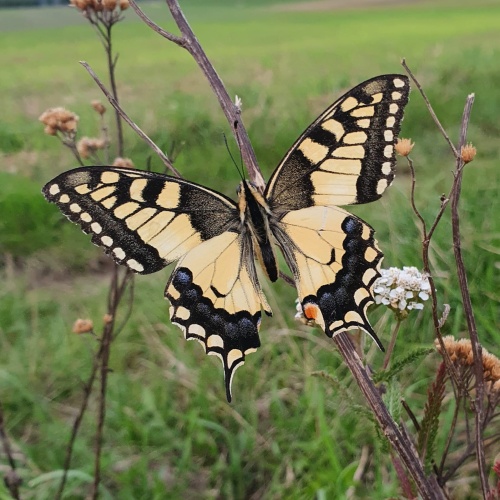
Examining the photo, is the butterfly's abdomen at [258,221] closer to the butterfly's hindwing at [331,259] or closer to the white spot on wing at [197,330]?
the butterfly's hindwing at [331,259]

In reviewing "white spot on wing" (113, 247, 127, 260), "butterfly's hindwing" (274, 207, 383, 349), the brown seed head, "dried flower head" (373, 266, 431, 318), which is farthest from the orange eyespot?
the brown seed head

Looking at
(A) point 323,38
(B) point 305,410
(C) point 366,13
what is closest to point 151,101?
(B) point 305,410

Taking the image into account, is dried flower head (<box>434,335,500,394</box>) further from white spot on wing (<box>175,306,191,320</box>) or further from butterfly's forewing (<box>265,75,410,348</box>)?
white spot on wing (<box>175,306,191,320</box>)

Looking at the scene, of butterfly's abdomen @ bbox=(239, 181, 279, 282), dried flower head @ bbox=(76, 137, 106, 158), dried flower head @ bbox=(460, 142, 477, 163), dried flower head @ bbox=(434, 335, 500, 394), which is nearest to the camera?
dried flower head @ bbox=(460, 142, 477, 163)

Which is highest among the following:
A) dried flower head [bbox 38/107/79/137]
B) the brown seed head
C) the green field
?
the brown seed head

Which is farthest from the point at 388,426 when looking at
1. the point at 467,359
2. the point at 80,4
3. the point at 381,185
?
the point at 80,4

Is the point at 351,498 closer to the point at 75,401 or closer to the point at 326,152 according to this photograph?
the point at 326,152

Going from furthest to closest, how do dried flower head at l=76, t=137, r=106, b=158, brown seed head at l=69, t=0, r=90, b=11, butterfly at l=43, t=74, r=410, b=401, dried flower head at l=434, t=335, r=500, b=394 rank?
1. dried flower head at l=76, t=137, r=106, b=158
2. brown seed head at l=69, t=0, r=90, b=11
3. butterfly at l=43, t=74, r=410, b=401
4. dried flower head at l=434, t=335, r=500, b=394
